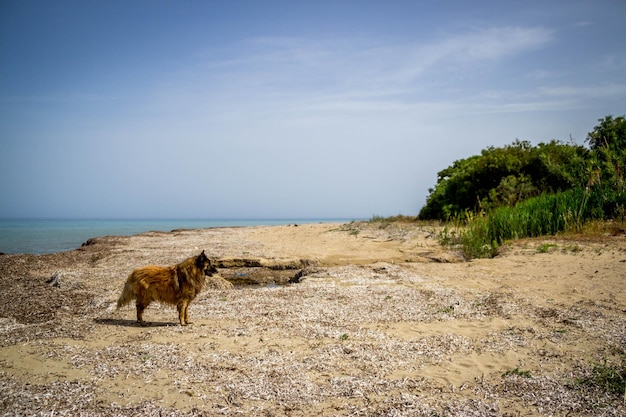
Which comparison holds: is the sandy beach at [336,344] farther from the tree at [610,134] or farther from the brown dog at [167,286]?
the tree at [610,134]

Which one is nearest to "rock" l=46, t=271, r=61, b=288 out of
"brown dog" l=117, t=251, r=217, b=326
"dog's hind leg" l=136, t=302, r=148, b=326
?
"brown dog" l=117, t=251, r=217, b=326

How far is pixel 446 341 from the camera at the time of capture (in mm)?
7312

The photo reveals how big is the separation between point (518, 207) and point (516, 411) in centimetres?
1565

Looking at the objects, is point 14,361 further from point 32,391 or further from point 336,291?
point 336,291

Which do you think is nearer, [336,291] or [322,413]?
[322,413]

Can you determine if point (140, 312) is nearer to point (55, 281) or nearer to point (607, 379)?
point (55, 281)

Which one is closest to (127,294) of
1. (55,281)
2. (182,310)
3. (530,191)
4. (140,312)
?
(140,312)

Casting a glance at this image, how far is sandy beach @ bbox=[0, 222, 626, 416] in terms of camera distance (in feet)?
16.8

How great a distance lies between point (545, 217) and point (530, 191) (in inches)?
293

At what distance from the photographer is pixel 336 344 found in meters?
7.20

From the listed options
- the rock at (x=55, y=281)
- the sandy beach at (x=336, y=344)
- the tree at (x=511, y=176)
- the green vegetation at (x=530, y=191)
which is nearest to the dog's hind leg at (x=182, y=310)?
the sandy beach at (x=336, y=344)

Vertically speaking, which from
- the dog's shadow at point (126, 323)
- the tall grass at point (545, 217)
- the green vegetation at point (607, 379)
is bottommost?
the green vegetation at point (607, 379)

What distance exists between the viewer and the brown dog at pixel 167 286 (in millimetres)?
8336

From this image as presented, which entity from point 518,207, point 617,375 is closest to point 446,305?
point 617,375
